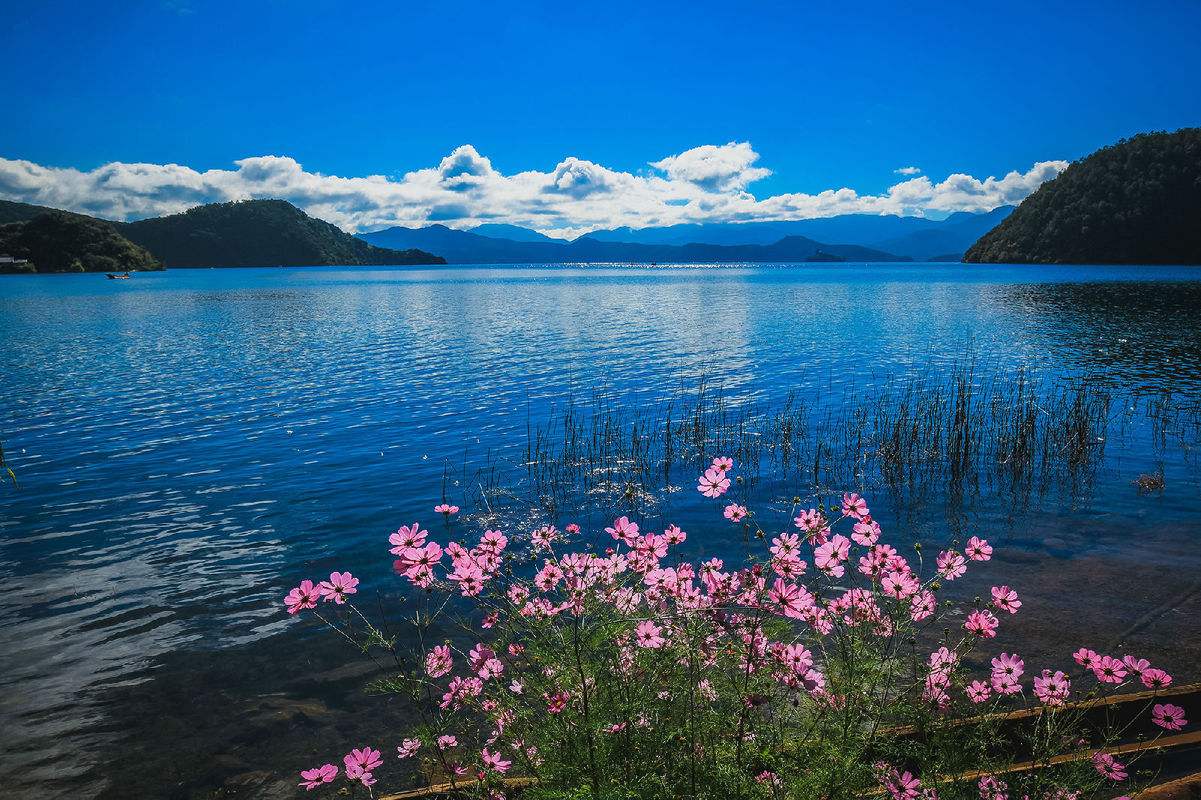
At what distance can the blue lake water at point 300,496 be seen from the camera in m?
9.05

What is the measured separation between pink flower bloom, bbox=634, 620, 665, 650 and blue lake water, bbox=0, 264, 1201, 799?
5043mm

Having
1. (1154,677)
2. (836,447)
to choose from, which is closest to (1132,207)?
(836,447)

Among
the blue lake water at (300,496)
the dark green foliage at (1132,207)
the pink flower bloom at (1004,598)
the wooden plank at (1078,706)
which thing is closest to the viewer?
the pink flower bloom at (1004,598)

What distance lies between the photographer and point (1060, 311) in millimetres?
68938

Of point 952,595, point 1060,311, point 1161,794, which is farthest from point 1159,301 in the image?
point 1161,794

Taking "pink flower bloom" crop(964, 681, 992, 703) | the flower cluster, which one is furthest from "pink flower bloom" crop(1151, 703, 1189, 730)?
"pink flower bloom" crop(964, 681, 992, 703)

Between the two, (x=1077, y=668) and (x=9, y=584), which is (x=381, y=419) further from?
(x=1077, y=668)

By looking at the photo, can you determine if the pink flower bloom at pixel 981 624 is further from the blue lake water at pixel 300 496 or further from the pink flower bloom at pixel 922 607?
the blue lake water at pixel 300 496

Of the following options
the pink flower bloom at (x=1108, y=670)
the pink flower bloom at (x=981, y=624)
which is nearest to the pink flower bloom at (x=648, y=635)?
the pink flower bloom at (x=981, y=624)

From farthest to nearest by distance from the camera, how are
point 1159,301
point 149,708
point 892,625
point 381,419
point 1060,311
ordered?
point 1159,301 → point 1060,311 → point 381,419 → point 149,708 → point 892,625

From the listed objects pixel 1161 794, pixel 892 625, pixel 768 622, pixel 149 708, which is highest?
pixel 768 622

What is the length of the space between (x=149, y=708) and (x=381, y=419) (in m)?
19.0

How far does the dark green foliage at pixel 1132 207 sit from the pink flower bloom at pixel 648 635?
221 meters

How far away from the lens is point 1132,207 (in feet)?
568
